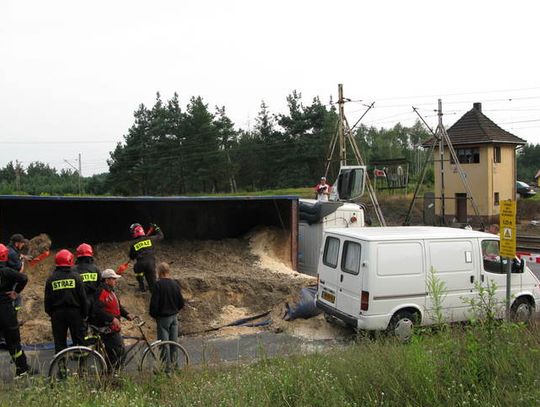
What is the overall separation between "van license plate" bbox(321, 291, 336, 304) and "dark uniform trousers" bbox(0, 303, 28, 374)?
187 inches

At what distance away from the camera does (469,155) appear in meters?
35.8

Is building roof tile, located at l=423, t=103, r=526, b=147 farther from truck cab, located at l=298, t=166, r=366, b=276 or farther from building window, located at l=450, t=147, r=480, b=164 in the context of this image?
truck cab, located at l=298, t=166, r=366, b=276

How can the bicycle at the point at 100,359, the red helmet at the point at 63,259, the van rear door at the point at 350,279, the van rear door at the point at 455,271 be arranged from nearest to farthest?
the bicycle at the point at 100,359
the red helmet at the point at 63,259
the van rear door at the point at 350,279
the van rear door at the point at 455,271

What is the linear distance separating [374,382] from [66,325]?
4011mm

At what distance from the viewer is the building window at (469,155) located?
1389 inches

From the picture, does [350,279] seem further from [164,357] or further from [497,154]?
[497,154]

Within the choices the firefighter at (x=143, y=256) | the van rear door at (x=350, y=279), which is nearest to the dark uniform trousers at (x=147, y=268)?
the firefighter at (x=143, y=256)

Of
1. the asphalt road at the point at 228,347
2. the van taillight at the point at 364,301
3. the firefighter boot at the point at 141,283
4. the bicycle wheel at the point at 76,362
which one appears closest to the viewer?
the bicycle wheel at the point at 76,362

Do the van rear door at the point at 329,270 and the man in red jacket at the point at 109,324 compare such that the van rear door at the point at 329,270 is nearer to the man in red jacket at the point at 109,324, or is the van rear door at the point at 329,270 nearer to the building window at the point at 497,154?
the man in red jacket at the point at 109,324

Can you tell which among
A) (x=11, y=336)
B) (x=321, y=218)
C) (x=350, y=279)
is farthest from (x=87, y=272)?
(x=321, y=218)

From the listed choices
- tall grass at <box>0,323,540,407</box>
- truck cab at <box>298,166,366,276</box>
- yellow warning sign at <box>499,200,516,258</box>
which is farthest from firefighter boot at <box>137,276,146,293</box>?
yellow warning sign at <box>499,200,516,258</box>

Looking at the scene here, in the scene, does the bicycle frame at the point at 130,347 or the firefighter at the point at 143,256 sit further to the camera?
the firefighter at the point at 143,256

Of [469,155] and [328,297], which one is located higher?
[469,155]

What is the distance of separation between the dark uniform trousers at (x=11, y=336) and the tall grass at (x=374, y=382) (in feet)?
5.82
